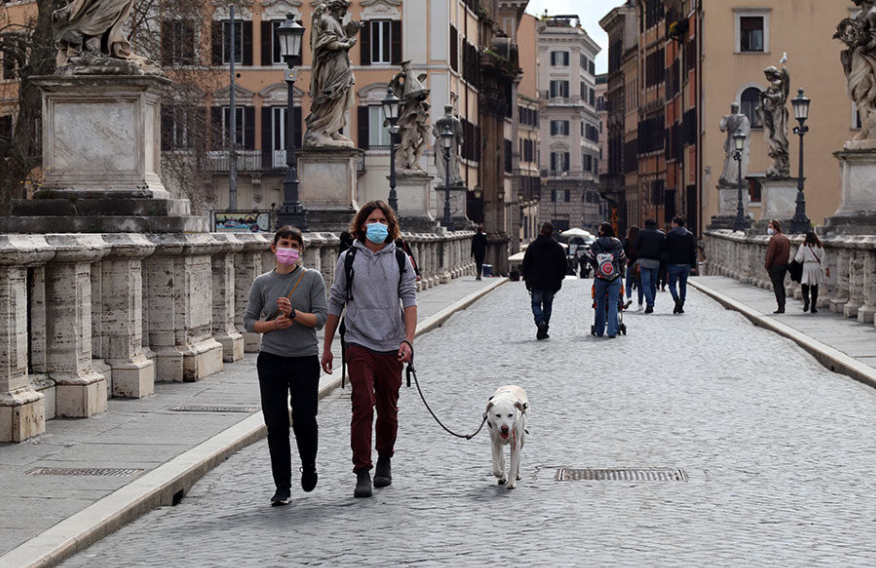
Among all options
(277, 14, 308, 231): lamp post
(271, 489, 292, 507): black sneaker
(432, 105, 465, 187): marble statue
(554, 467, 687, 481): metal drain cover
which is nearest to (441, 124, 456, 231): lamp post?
(432, 105, 465, 187): marble statue

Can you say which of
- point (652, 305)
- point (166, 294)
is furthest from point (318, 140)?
point (166, 294)

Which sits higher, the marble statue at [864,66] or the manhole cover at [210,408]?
the marble statue at [864,66]

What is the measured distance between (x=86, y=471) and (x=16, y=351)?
177cm

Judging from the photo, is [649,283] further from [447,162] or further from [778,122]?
[447,162]

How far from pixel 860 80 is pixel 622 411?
Result: 16.8 meters

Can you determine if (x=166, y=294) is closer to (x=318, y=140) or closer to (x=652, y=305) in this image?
(x=318, y=140)

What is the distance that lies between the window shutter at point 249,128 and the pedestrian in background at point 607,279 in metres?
48.7

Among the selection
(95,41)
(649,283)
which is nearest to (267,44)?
(649,283)

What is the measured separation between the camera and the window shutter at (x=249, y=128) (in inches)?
2837

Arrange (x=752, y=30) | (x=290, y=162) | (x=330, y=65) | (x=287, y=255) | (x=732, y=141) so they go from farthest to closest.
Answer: (x=752, y=30), (x=732, y=141), (x=330, y=65), (x=290, y=162), (x=287, y=255)

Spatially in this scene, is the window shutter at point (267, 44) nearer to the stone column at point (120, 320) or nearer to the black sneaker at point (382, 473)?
the stone column at point (120, 320)

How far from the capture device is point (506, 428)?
10.2 metres

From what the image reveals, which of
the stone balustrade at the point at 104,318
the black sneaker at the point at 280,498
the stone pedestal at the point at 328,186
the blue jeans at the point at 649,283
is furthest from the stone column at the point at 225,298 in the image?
the blue jeans at the point at 649,283

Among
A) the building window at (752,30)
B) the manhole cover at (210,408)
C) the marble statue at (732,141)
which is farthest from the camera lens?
the building window at (752,30)
